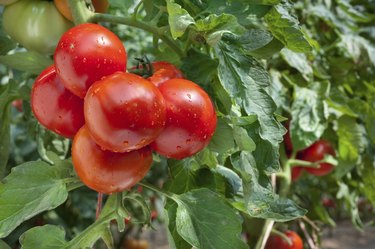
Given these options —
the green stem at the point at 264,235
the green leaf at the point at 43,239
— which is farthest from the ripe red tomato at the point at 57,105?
the green stem at the point at 264,235

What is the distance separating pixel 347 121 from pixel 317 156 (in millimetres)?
95

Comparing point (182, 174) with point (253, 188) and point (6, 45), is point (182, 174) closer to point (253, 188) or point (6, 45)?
point (253, 188)

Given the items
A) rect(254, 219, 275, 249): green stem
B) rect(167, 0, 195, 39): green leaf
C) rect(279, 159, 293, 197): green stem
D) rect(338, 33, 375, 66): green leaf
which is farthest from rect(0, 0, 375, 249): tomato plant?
rect(338, 33, 375, 66): green leaf

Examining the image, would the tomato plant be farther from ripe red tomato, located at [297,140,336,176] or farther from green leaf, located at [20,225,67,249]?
ripe red tomato, located at [297,140,336,176]

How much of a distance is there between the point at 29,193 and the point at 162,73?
0.18m

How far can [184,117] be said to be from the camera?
0.61 meters

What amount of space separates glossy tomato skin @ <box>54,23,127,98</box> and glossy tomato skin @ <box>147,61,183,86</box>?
0.04 meters

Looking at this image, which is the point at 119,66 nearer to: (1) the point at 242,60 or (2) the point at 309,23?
(1) the point at 242,60

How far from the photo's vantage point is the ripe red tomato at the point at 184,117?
611mm

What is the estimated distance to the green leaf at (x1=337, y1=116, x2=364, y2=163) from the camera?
4.17ft

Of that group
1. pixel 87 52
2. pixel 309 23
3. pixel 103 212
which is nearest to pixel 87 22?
pixel 87 52

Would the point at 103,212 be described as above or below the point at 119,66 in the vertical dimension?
below

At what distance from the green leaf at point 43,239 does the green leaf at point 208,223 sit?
0.13 m

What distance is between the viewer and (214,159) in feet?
2.47
